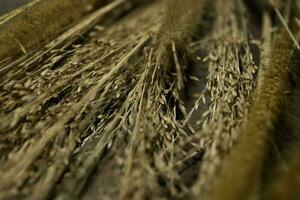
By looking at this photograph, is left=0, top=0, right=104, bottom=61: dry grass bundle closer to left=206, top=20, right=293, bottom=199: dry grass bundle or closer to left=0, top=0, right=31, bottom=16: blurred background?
left=0, top=0, right=31, bottom=16: blurred background

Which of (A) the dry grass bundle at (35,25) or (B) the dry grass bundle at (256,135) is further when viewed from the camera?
(A) the dry grass bundle at (35,25)

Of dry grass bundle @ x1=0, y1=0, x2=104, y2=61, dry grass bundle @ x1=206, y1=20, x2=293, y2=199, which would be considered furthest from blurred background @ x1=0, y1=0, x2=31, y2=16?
dry grass bundle @ x1=206, y1=20, x2=293, y2=199

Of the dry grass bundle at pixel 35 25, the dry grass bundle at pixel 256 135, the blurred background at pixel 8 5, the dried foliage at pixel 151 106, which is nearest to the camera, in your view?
the dry grass bundle at pixel 256 135

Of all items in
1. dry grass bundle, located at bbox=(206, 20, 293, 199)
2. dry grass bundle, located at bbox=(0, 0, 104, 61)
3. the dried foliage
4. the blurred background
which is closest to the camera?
dry grass bundle, located at bbox=(206, 20, 293, 199)

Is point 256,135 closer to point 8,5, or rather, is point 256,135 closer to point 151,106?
point 151,106

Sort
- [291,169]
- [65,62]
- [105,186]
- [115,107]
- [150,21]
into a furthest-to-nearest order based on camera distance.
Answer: [150,21], [65,62], [115,107], [105,186], [291,169]

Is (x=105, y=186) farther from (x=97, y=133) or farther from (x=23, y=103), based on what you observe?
(x=23, y=103)

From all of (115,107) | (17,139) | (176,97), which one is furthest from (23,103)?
(176,97)

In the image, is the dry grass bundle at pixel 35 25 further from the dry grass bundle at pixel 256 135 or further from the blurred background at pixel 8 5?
the dry grass bundle at pixel 256 135

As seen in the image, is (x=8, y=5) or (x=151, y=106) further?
(x=8, y=5)

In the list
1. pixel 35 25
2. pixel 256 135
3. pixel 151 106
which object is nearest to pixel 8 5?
pixel 35 25

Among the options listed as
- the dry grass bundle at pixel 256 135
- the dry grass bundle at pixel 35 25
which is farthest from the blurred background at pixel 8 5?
the dry grass bundle at pixel 256 135
